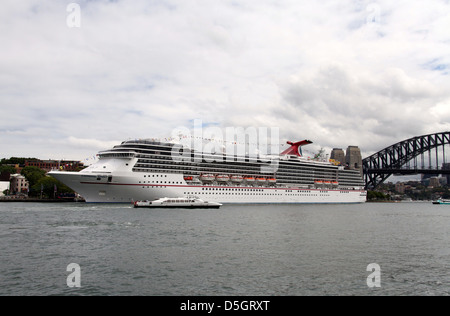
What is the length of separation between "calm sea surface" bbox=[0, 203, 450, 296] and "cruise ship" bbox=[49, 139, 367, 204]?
31.3m

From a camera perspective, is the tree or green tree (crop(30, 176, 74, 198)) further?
the tree

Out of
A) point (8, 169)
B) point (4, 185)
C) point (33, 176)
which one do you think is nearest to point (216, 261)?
point (33, 176)

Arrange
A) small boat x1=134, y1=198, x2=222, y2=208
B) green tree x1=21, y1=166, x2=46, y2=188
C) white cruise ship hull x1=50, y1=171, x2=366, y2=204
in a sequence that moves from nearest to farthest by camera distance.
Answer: small boat x1=134, y1=198, x2=222, y2=208, white cruise ship hull x1=50, y1=171, x2=366, y2=204, green tree x1=21, y1=166, x2=46, y2=188

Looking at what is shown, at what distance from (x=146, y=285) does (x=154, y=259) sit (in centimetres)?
493

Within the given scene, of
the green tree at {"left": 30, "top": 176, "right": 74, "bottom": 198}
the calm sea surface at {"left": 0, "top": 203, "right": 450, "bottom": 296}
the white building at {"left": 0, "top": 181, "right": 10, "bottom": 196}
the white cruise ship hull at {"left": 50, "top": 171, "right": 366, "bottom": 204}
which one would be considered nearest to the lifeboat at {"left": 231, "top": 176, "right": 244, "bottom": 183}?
the white cruise ship hull at {"left": 50, "top": 171, "right": 366, "bottom": 204}

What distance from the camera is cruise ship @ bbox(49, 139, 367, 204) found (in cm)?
6538

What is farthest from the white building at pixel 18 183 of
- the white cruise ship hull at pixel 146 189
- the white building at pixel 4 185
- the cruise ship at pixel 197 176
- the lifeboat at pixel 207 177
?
the lifeboat at pixel 207 177

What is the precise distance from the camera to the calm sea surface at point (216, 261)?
1619cm

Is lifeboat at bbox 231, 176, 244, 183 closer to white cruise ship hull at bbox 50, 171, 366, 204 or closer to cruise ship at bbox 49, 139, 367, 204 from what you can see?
cruise ship at bbox 49, 139, 367, 204

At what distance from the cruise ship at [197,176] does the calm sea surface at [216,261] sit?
3127 centimetres

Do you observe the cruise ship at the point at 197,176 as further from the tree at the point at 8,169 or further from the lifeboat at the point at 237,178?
the tree at the point at 8,169
